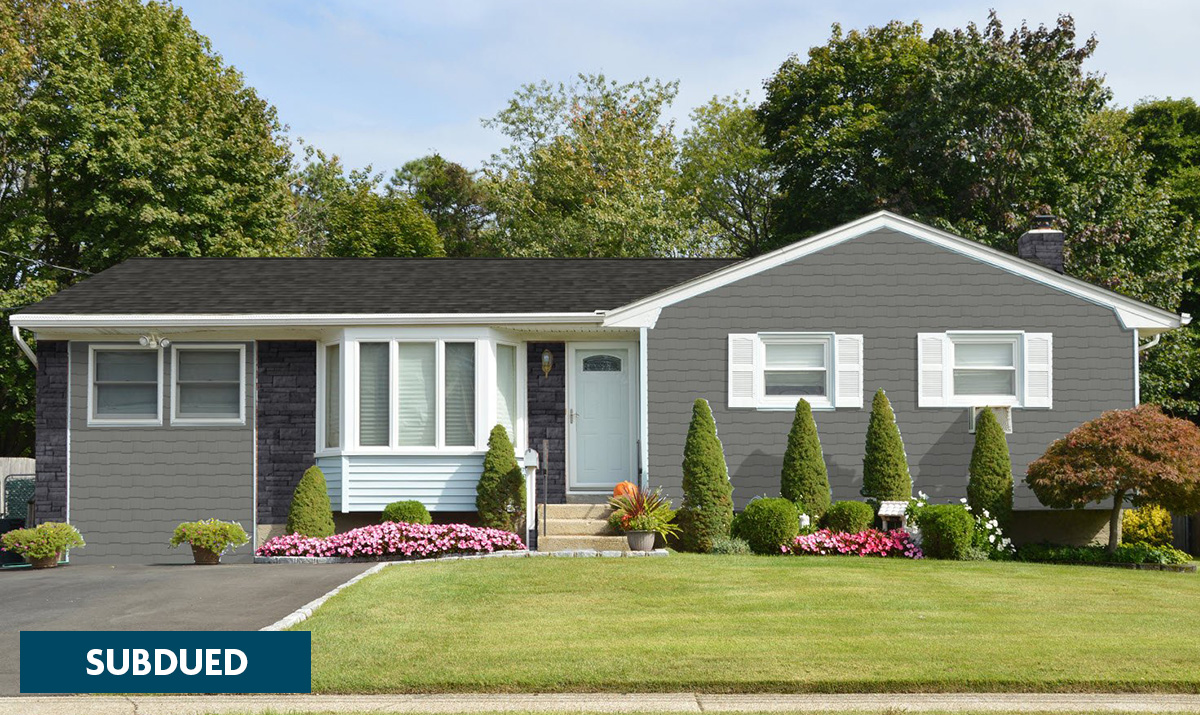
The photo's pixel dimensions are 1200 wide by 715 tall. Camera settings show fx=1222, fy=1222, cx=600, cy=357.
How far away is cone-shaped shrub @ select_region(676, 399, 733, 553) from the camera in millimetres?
16469

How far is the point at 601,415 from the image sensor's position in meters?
18.8

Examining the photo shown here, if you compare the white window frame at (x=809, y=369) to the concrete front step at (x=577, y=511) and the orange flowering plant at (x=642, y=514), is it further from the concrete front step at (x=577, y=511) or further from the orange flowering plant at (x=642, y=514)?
the concrete front step at (x=577, y=511)

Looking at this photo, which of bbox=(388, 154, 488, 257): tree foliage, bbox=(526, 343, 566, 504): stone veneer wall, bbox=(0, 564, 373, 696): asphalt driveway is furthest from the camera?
bbox=(388, 154, 488, 257): tree foliage

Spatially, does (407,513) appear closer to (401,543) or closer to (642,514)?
(401,543)

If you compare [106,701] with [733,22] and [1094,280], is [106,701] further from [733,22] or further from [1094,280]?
[733,22]

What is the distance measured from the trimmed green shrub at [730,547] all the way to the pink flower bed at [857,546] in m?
0.62

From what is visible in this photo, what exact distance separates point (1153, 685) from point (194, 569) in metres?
11.2

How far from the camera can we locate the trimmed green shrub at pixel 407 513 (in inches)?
662

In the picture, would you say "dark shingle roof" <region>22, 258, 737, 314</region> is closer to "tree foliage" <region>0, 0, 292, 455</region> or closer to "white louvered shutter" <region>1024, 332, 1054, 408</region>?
"white louvered shutter" <region>1024, 332, 1054, 408</region>

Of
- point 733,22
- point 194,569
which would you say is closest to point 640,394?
point 194,569

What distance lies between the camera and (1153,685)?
816 centimetres

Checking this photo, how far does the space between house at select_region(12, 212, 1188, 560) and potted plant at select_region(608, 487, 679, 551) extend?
3.17 ft

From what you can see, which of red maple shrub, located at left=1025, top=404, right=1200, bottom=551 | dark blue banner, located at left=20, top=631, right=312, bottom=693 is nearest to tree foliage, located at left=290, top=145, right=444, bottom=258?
red maple shrub, located at left=1025, top=404, right=1200, bottom=551

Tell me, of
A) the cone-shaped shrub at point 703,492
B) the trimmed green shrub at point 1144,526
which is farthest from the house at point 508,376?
the cone-shaped shrub at point 703,492
